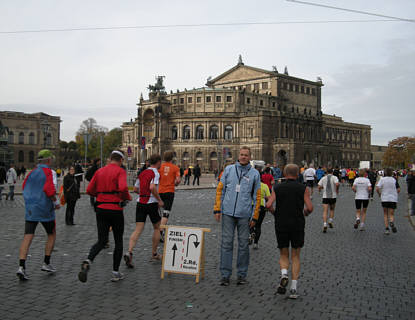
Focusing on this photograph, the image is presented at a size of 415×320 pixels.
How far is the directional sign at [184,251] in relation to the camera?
6.86 meters

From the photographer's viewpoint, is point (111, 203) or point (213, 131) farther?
point (213, 131)

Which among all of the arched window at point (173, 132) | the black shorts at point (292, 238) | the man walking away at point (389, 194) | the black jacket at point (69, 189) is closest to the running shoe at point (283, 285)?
the black shorts at point (292, 238)

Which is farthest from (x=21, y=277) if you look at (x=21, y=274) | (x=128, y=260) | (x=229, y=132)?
(x=229, y=132)

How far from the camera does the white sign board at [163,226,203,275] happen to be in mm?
6875

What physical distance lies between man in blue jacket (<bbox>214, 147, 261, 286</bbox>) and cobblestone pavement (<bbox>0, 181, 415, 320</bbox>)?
0.38 metres

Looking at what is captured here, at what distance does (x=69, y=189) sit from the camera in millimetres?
13094

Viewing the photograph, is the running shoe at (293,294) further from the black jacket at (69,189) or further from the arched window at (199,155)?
the arched window at (199,155)

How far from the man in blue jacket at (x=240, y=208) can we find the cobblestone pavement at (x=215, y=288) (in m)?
0.38

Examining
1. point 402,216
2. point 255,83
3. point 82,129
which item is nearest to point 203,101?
point 255,83

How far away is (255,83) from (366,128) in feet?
143

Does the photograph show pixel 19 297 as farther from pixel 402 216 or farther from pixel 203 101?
pixel 203 101

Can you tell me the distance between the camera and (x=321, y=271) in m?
7.61

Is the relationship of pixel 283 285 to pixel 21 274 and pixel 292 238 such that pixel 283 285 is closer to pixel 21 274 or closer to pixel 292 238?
pixel 292 238

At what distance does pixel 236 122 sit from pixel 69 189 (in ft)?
226
